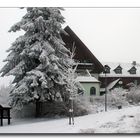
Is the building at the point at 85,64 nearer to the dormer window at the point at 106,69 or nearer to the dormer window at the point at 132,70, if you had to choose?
the dormer window at the point at 106,69

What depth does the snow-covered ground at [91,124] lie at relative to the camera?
10.2 metres

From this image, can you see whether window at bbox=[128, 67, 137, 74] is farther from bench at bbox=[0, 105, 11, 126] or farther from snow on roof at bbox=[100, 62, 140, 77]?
bench at bbox=[0, 105, 11, 126]

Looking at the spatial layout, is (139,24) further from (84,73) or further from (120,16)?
(84,73)

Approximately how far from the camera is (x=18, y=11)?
1038cm

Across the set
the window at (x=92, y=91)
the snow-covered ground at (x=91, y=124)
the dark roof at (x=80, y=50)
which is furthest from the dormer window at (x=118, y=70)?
the snow-covered ground at (x=91, y=124)

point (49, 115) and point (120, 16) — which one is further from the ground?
point (120, 16)

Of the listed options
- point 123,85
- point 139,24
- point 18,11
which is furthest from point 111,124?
point 18,11

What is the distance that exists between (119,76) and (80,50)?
0.84 meters

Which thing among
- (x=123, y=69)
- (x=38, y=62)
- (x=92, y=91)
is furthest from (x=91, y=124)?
(x=38, y=62)

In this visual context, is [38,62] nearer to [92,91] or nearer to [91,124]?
[92,91]

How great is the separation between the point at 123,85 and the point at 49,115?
1.44 meters

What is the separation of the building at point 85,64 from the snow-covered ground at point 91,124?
1.61 feet

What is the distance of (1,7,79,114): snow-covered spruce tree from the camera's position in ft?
34.4

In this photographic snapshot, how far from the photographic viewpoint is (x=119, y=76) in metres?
10.5
